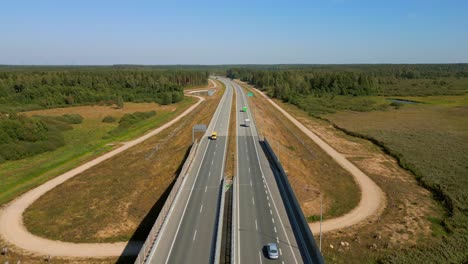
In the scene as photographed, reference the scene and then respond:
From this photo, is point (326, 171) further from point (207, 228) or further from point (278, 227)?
point (207, 228)

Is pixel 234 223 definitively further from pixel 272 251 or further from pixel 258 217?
pixel 272 251

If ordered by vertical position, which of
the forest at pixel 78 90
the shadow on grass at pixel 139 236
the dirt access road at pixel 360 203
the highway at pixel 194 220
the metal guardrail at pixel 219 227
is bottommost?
the shadow on grass at pixel 139 236

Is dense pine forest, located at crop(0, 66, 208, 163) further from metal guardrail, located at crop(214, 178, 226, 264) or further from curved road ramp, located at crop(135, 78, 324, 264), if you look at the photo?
metal guardrail, located at crop(214, 178, 226, 264)

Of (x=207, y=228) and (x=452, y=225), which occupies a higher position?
(x=207, y=228)

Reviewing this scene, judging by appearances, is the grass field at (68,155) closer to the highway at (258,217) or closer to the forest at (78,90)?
the forest at (78,90)

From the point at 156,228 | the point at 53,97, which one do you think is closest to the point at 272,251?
the point at 156,228


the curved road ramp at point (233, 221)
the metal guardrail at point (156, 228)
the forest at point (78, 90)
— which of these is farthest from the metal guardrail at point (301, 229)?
the forest at point (78, 90)

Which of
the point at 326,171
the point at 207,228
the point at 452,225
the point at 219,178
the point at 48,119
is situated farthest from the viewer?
the point at 48,119

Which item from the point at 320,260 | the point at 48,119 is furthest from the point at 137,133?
the point at 320,260
